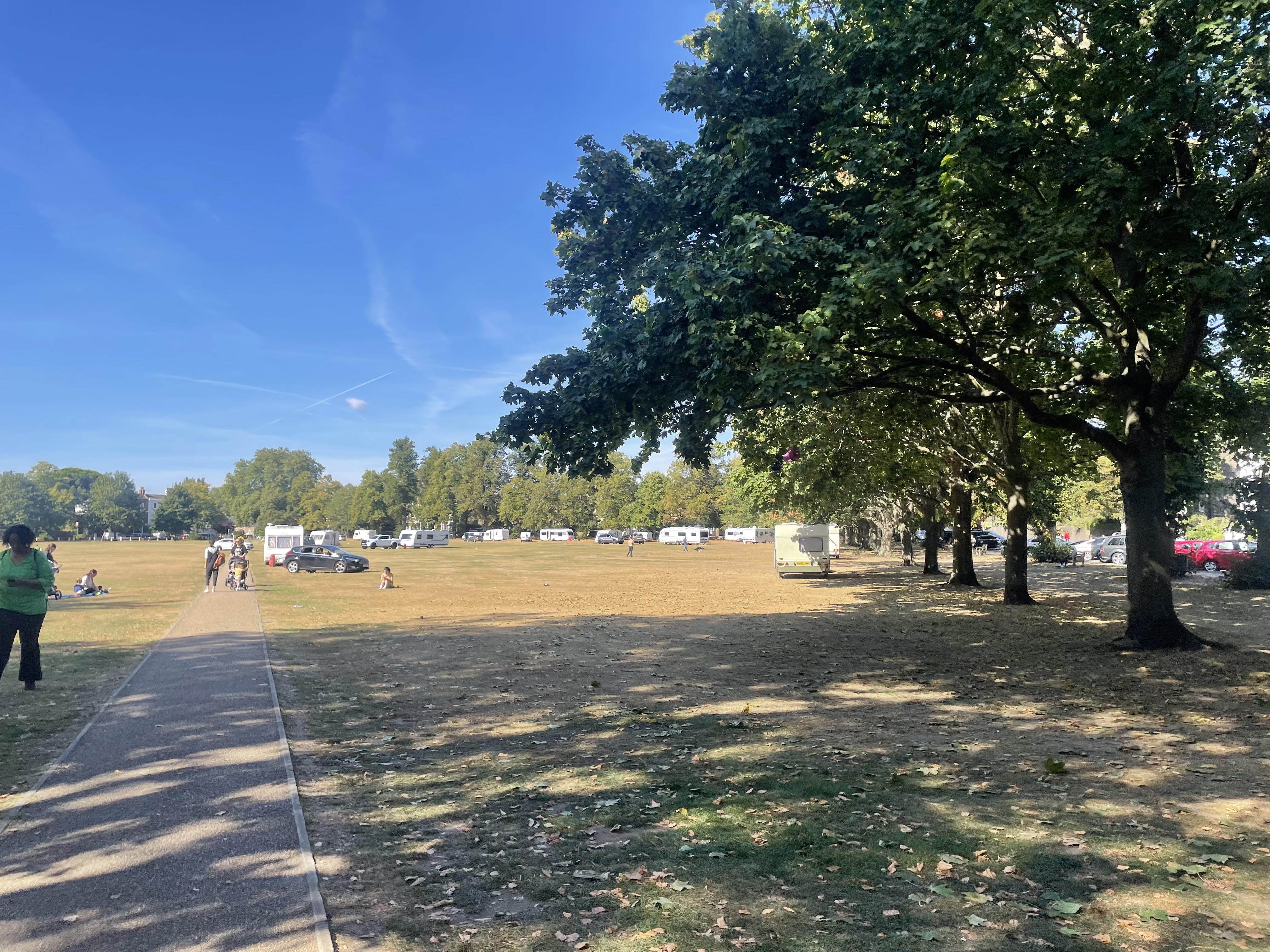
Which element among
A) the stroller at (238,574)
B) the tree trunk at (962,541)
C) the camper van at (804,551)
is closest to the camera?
the tree trunk at (962,541)

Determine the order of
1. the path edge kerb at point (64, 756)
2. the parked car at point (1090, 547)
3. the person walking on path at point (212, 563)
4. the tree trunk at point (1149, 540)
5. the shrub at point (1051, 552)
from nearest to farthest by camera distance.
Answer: the path edge kerb at point (64, 756), the tree trunk at point (1149, 540), the person walking on path at point (212, 563), the shrub at point (1051, 552), the parked car at point (1090, 547)

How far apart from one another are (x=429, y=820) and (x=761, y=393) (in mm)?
6507

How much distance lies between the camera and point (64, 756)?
271 inches

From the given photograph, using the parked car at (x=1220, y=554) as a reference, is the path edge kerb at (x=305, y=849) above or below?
below

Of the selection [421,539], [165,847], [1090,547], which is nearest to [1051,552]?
[1090,547]

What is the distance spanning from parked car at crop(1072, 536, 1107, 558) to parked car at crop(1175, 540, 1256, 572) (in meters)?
11.4

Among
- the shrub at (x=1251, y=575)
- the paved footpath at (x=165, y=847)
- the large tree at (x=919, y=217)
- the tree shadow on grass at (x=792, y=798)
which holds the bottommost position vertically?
the tree shadow on grass at (x=792, y=798)

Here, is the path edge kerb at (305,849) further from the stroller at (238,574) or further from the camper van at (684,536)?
the camper van at (684,536)

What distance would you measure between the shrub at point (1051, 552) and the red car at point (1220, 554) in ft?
30.6

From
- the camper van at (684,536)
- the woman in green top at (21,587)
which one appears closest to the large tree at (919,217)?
the woman in green top at (21,587)

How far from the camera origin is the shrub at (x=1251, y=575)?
2406cm

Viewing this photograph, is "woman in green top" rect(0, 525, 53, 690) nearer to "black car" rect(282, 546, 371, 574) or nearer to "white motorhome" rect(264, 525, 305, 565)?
"black car" rect(282, 546, 371, 574)

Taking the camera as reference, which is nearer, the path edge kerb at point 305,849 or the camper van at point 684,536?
the path edge kerb at point 305,849

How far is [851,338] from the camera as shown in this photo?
35.4 feet
